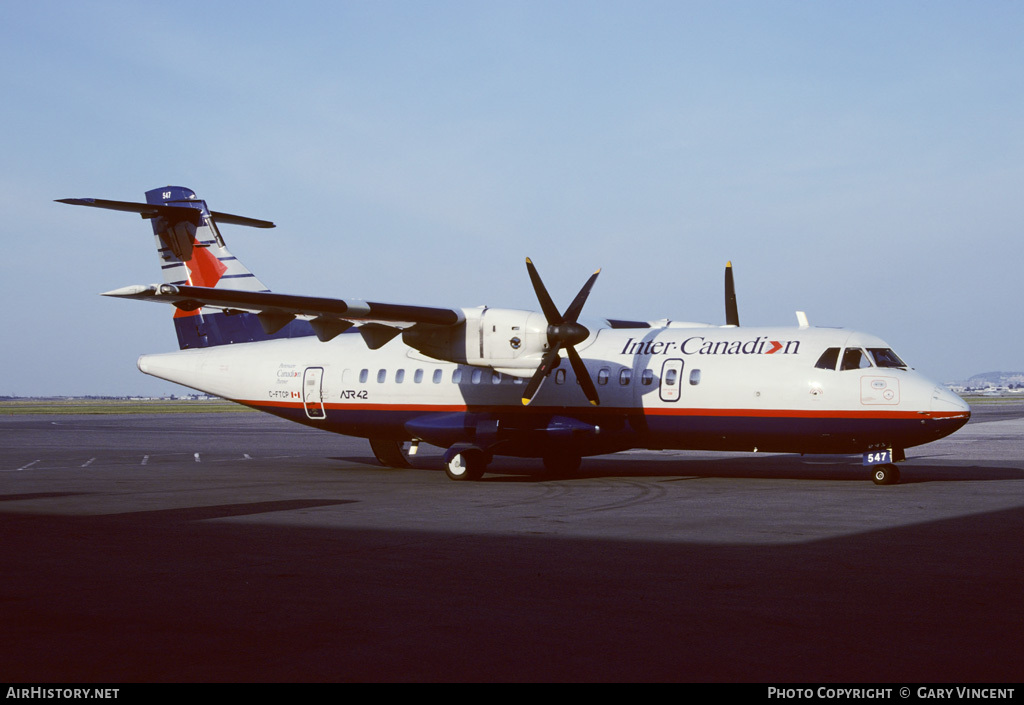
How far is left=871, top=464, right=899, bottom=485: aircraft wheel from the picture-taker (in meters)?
18.8

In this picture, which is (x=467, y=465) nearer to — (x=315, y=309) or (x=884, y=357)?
(x=315, y=309)

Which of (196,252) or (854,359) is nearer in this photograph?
(854,359)

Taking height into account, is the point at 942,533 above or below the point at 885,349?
below

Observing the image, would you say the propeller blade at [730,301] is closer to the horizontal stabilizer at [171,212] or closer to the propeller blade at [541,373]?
the propeller blade at [541,373]

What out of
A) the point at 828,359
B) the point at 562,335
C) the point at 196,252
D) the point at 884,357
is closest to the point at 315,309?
the point at 562,335

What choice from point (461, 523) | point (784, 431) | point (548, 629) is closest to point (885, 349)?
point (784, 431)

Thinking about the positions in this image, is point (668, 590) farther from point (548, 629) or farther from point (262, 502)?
point (262, 502)

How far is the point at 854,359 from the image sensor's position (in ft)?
62.0

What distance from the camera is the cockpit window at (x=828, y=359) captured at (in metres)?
18.9

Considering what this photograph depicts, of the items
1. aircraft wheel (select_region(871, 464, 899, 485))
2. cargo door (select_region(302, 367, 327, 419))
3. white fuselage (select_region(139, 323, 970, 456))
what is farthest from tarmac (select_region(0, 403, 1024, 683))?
cargo door (select_region(302, 367, 327, 419))

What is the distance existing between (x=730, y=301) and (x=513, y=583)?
1595cm

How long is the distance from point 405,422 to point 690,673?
18089 mm
